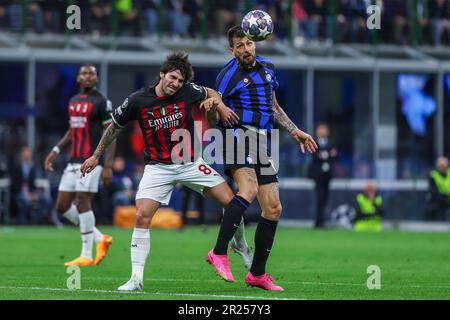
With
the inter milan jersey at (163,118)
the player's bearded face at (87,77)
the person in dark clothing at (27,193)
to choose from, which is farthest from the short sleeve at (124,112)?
the person in dark clothing at (27,193)

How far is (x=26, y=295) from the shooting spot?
10164 millimetres

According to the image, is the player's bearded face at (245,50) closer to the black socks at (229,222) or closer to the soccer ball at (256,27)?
the soccer ball at (256,27)

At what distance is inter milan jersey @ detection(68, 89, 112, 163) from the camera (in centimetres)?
1507

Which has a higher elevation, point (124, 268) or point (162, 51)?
point (162, 51)

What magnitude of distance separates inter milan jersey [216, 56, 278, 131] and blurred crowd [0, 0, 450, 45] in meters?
18.7

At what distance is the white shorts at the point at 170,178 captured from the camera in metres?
11.0

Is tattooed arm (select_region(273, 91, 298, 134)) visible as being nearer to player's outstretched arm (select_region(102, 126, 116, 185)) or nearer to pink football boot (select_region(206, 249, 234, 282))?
pink football boot (select_region(206, 249, 234, 282))

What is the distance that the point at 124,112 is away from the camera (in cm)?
1095

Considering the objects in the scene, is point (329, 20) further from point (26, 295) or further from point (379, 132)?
point (26, 295)

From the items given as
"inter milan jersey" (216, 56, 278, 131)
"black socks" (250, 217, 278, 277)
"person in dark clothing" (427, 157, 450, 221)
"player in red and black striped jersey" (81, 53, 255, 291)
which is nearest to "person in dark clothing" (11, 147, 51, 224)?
"person in dark clothing" (427, 157, 450, 221)

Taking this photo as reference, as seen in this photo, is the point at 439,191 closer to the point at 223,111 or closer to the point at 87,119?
the point at 87,119
